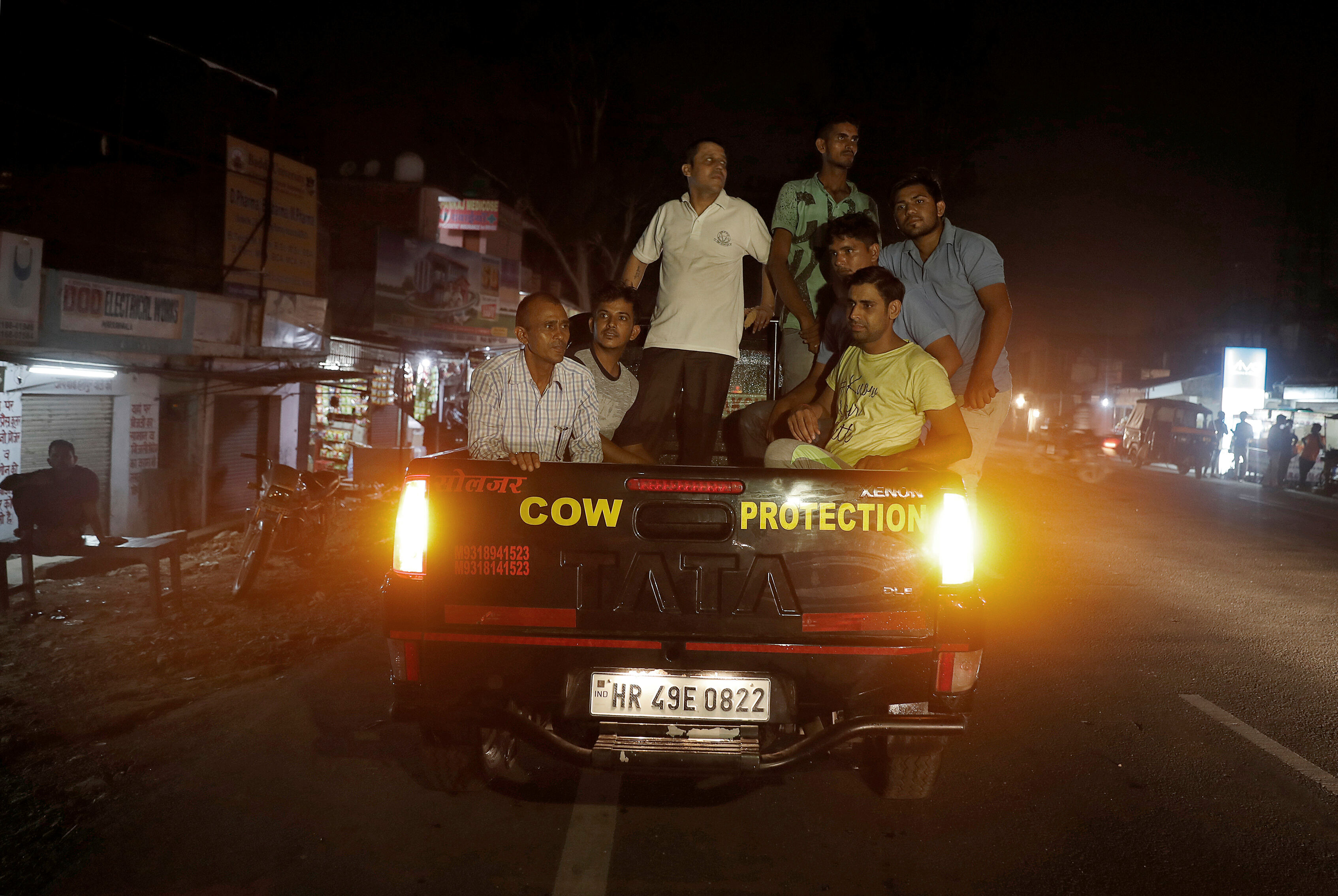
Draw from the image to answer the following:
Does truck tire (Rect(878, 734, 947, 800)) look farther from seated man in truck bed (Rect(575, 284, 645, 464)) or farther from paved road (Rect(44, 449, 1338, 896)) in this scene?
seated man in truck bed (Rect(575, 284, 645, 464))

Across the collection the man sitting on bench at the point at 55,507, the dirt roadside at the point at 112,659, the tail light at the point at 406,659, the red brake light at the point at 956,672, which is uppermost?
the red brake light at the point at 956,672

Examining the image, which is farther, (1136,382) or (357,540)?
(1136,382)

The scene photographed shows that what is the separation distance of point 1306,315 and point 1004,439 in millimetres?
16049

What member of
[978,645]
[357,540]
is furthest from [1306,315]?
[978,645]

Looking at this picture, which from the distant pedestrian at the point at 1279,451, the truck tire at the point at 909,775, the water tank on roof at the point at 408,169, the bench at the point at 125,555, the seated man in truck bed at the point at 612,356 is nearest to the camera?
the truck tire at the point at 909,775

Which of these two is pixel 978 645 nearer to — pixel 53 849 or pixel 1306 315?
pixel 53 849

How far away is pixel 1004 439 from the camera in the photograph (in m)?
49.1

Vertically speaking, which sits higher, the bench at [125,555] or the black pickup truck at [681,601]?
the black pickup truck at [681,601]

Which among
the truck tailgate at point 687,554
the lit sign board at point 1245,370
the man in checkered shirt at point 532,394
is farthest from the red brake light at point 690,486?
the lit sign board at point 1245,370

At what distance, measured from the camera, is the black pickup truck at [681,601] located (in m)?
2.90

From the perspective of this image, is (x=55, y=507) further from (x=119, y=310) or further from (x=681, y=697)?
(x=681, y=697)

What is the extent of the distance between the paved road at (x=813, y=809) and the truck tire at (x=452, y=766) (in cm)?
8

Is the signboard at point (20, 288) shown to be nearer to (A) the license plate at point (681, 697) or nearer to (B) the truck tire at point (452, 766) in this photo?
(B) the truck tire at point (452, 766)

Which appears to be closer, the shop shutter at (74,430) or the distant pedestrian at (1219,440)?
the shop shutter at (74,430)
